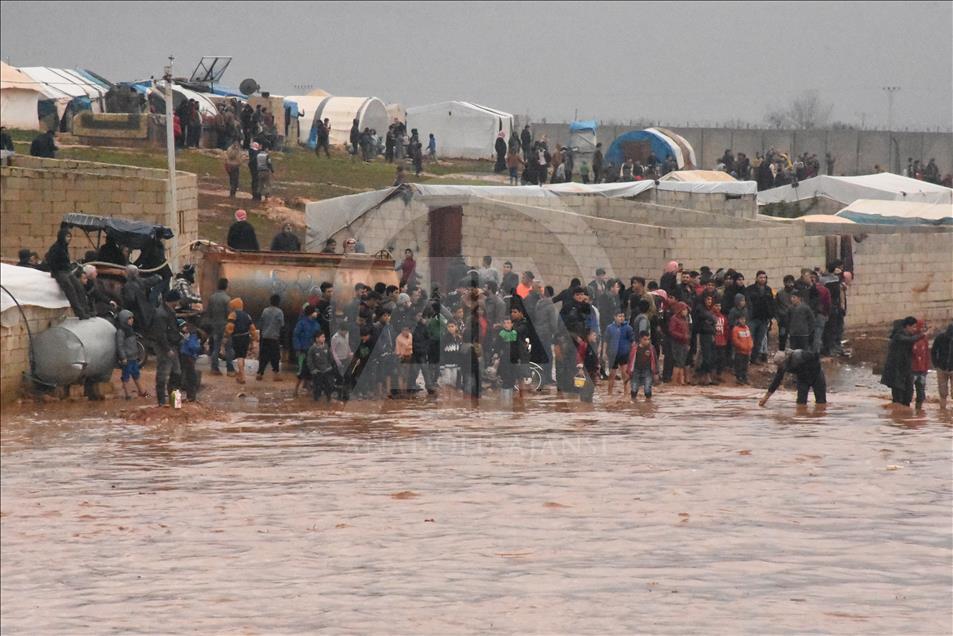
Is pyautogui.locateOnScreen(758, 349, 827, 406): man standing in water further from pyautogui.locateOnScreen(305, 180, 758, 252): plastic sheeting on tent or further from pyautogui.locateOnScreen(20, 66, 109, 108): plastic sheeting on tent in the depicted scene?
pyautogui.locateOnScreen(20, 66, 109, 108): plastic sheeting on tent

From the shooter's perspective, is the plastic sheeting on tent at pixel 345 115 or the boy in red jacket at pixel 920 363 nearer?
the boy in red jacket at pixel 920 363

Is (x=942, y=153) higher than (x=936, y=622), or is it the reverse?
(x=942, y=153)

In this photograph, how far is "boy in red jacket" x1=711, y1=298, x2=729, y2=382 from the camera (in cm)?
2094

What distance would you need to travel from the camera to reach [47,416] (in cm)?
1505

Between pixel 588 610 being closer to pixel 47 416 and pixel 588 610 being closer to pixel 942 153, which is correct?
pixel 47 416

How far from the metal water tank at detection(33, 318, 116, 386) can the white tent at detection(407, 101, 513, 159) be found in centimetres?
3237

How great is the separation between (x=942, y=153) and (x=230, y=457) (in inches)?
2122

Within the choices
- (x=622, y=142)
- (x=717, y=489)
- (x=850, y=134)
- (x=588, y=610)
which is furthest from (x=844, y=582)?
(x=850, y=134)

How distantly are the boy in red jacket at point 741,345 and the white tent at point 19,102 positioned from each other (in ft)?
83.3

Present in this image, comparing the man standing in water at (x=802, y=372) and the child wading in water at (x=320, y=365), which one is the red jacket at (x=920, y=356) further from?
the child wading in water at (x=320, y=365)

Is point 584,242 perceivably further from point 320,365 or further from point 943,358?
point 320,365

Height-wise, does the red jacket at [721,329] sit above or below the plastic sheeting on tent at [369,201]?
below

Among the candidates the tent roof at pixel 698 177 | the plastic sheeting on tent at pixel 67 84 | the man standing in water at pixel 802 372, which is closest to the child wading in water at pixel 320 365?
the man standing in water at pixel 802 372

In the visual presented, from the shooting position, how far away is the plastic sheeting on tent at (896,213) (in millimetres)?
33438
